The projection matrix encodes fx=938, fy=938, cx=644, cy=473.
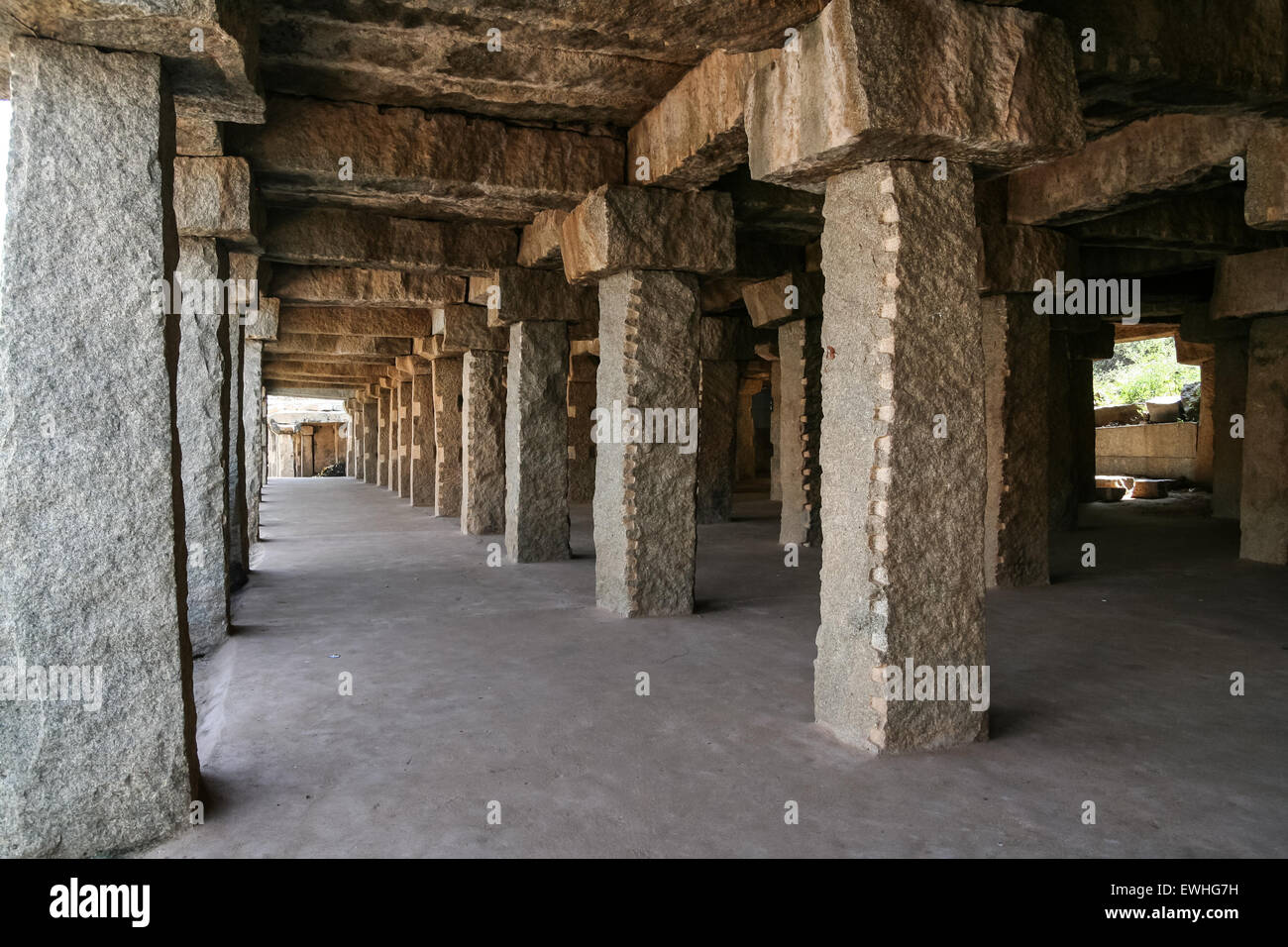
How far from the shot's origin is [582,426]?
→ 57.7 ft

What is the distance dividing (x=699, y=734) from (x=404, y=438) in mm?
16923

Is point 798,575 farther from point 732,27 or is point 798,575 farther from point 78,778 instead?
point 78,778

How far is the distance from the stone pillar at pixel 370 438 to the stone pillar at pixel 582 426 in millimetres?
10944

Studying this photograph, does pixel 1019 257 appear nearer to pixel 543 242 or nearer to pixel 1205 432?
pixel 543 242

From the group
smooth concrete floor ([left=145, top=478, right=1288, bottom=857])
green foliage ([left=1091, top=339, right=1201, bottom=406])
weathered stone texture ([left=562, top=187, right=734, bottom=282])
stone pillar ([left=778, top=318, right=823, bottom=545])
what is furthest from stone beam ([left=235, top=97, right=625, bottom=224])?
green foliage ([left=1091, top=339, right=1201, bottom=406])

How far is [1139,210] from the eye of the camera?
7875 mm

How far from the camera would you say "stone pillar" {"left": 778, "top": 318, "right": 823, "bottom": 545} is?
1131 centimetres

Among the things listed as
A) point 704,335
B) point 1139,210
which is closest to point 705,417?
point 704,335

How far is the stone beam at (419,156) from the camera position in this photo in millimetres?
6359

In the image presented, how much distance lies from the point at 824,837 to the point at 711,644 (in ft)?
9.78

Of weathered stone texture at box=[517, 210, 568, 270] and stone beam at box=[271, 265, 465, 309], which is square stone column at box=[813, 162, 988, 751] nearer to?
weathered stone texture at box=[517, 210, 568, 270]

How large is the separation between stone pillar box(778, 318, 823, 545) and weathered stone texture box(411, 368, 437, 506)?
7634 mm

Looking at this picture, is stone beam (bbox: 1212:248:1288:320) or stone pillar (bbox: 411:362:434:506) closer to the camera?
stone beam (bbox: 1212:248:1288:320)

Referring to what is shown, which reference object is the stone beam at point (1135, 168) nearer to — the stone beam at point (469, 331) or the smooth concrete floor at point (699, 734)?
the smooth concrete floor at point (699, 734)
